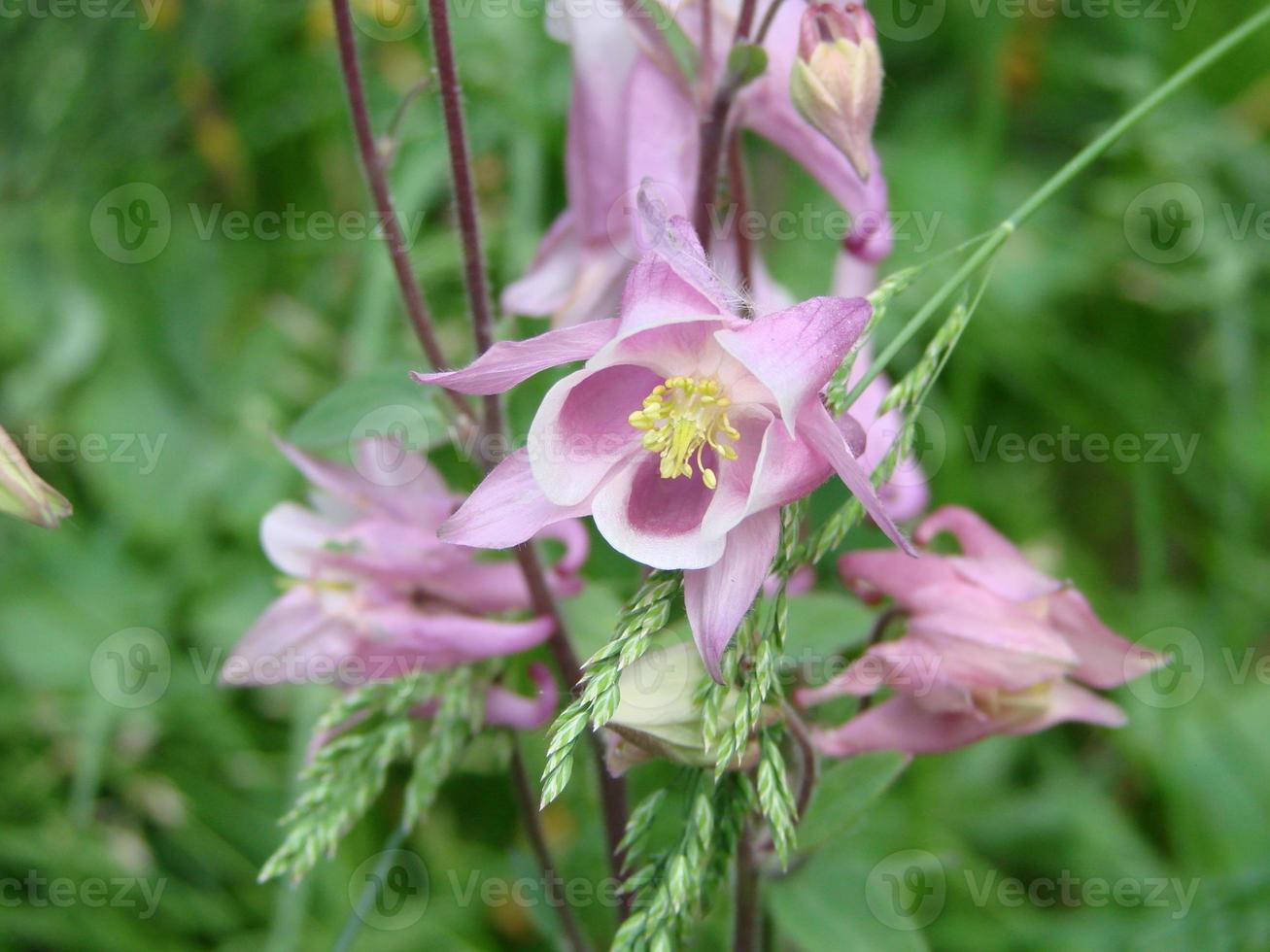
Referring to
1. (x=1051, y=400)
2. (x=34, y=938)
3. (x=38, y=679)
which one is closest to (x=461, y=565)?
(x=34, y=938)

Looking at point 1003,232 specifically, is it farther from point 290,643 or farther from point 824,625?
point 290,643

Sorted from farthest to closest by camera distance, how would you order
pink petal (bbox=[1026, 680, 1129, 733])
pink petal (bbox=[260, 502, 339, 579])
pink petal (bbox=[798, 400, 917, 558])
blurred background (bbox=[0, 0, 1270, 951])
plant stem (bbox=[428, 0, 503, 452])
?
blurred background (bbox=[0, 0, 1270, 951])
pink petal (bbox=[260, 502, 339, 579])
pink petal (bbox=[1026, 680, 1129, 733])
plant stem (bbox=[428, 0, 503, 452])
pink petal (bbox=[798, 400, 917, 558])

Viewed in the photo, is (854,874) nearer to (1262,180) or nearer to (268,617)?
(268,617)

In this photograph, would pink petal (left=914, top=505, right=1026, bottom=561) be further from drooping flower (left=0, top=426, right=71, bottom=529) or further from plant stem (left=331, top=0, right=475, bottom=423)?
drooping flower (left=0, top=426, right=71, bottom=529)

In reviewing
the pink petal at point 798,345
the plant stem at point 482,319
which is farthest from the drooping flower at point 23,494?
the pink petal at point 798,345

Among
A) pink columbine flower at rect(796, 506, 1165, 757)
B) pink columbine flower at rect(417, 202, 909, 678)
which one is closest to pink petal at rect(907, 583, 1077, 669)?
pink columbine flower at rect(796, 506, 1165, 757)

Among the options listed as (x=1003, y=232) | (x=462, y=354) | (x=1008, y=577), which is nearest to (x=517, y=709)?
(x=1008, y=577)

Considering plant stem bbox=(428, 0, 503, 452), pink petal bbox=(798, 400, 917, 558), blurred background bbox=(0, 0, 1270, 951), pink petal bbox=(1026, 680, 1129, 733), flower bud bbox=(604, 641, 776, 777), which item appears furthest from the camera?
blurred background bbox=(0, 0, 1270, 951)

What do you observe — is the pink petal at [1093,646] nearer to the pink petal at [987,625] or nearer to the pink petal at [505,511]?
the pink petal at [987,625]
